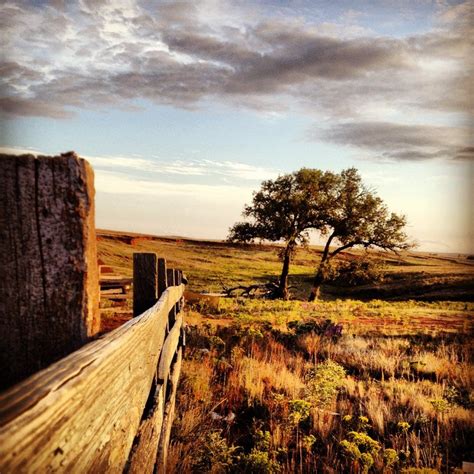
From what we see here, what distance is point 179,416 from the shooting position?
15.1 ft

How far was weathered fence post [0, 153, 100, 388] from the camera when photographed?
3.21 ft

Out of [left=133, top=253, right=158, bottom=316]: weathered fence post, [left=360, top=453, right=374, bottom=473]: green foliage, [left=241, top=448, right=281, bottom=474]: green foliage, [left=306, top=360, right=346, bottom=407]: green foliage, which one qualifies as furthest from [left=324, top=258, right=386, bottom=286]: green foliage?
[left=133, top=253, right=158, bottom=316]: weathered fence post

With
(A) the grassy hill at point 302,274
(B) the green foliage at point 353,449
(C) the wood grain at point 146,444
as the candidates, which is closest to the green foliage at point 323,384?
(B) the green foliage at point 353,449

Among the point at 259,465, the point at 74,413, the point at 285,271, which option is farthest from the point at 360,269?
the point at 74,413

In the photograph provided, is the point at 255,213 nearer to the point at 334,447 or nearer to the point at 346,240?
the point at 346,240

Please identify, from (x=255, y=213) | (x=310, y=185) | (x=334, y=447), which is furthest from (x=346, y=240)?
(x=334, y=447)

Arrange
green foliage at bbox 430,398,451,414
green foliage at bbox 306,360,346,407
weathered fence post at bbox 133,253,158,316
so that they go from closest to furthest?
weathered fence post at bbox 133,253,158,316
green foliage at bbox 430,398,451,414
green foliage at bbox 306,360,346,407

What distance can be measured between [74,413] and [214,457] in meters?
3.21

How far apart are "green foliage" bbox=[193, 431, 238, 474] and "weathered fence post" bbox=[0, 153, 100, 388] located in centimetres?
295

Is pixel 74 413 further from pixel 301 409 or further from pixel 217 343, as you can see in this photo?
pixel 217 343

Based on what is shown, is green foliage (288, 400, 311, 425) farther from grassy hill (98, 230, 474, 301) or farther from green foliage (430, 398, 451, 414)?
grassy hill (98, 230, 474, 301)

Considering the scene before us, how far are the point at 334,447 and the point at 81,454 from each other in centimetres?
417

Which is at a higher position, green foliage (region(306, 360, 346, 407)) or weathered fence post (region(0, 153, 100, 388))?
weathered fence post (region(0, 153, 100, 388))

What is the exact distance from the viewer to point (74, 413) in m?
0.91
